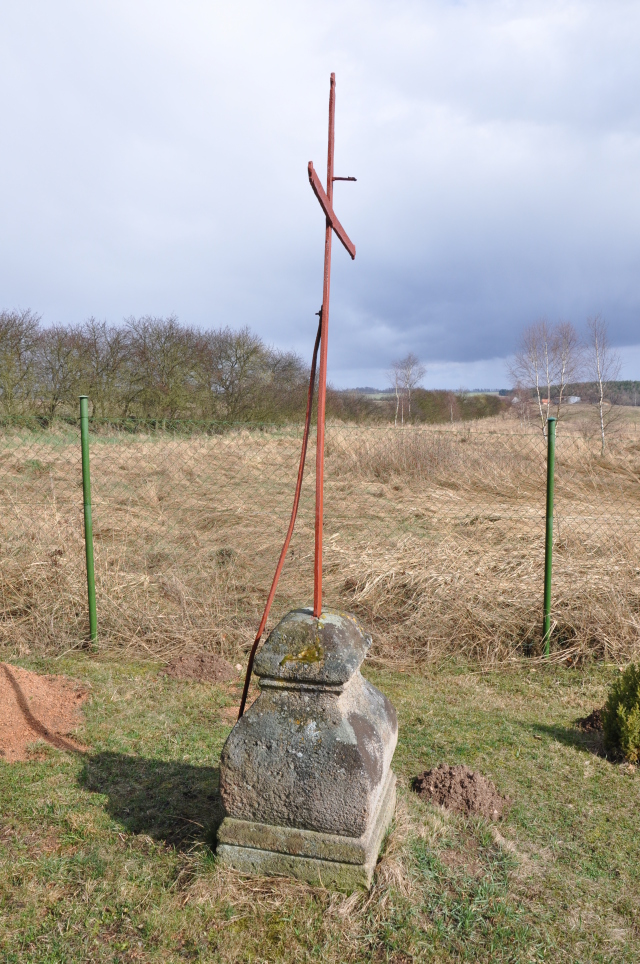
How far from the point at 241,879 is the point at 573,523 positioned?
6487 mm

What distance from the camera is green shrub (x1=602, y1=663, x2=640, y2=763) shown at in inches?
141

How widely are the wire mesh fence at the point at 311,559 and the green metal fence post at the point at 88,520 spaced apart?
0.17 m

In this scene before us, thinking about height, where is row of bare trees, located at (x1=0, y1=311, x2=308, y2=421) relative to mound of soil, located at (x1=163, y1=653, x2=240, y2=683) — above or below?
above

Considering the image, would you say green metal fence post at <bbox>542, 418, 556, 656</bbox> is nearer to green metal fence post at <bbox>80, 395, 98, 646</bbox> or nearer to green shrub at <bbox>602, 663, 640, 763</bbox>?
green shrub at <bbox>602, 663, 640, 763</bbox>

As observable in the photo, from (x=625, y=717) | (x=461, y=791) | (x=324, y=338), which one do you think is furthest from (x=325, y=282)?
(x=625, y=717)

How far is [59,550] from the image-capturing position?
595 cm

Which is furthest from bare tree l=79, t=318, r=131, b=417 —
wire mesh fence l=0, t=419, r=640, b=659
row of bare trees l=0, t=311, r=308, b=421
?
wire mesh fence l=0, t=419, r=640, b=659

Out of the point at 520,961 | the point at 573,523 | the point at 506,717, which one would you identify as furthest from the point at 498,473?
the point at 520,961

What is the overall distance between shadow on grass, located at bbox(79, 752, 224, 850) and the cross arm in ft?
8.07

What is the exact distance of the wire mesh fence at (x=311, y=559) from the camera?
17.5 feet

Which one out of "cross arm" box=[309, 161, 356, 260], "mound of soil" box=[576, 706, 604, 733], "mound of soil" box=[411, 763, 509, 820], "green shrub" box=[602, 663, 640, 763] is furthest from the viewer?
"mound of soil" box=[576, 706, 604, 733]

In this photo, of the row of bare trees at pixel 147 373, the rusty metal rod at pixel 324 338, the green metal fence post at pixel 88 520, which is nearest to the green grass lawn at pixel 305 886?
the rusty metal rod at pixel 324 338

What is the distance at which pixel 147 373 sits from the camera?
19125 millimetres

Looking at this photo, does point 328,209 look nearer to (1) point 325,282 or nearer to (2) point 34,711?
(1) point 325,282
